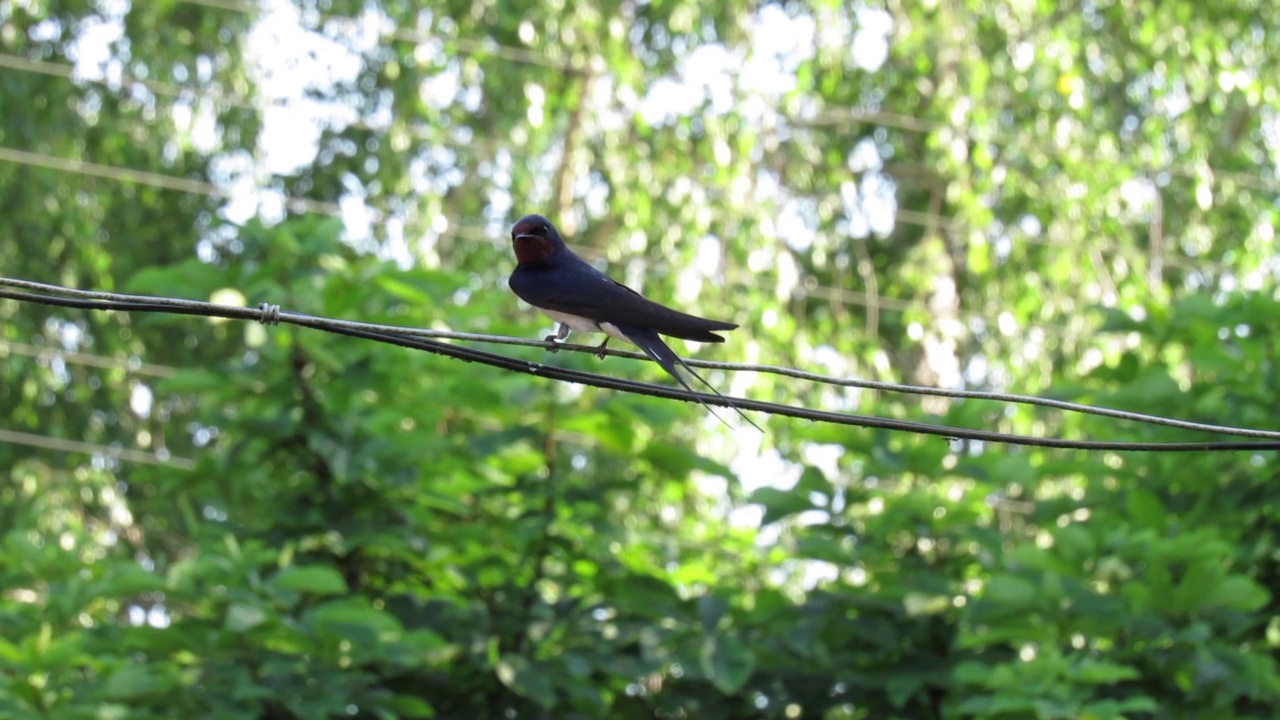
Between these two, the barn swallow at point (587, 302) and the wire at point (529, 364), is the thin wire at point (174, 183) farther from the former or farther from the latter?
the wire at point (529, 364)

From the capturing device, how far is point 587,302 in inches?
181

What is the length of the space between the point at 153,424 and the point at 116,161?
2.51 m

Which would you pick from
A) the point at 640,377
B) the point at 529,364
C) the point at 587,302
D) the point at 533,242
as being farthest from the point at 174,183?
the point at 529,364

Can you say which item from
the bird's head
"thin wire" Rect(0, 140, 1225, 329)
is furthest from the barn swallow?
"thin wire" Rect(0, 140, 1225, 329)

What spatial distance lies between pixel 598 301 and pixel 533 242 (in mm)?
422

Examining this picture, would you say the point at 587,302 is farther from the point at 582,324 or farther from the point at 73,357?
the point at 73,357

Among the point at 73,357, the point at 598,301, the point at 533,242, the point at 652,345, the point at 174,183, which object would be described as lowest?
the point at 652,345

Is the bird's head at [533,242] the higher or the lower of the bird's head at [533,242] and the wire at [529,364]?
the higher

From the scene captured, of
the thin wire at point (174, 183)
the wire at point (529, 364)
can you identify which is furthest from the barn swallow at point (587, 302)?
the thin wire at point (174, 183)

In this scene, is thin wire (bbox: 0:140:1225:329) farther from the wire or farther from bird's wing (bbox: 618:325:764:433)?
the wire

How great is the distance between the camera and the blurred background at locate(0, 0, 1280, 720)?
5.98m

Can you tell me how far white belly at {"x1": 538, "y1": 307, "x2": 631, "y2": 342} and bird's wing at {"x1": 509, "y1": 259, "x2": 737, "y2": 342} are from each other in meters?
0.04

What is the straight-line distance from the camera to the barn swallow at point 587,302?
4184 mm

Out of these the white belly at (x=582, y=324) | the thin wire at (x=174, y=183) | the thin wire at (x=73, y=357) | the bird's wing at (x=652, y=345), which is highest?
the thin wire at (x=174, y=183)
